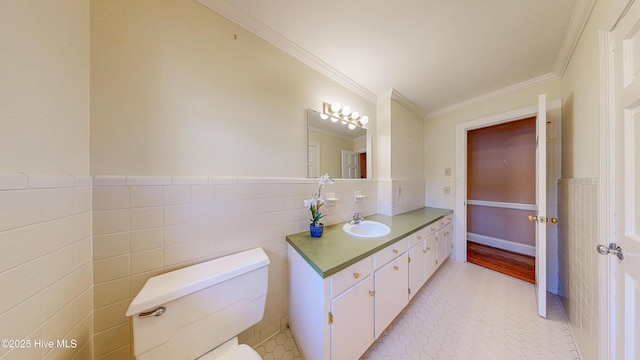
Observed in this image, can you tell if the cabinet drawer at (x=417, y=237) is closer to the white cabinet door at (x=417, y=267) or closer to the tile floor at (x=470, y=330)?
the white cabinet door at (x=417, y=267)

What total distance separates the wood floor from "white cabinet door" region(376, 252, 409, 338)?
1.81m

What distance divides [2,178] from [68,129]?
1.05 feet

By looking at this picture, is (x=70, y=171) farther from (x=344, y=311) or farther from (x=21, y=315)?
(x=344, y=311)

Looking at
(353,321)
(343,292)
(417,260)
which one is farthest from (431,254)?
(343,292)

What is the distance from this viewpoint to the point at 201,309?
0.87m

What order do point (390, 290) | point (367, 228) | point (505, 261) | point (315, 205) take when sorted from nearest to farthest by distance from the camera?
point (390, 290) < point (315, 205) < point (367, 228) < point (505, 261)

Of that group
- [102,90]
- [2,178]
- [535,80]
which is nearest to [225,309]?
[2,178]

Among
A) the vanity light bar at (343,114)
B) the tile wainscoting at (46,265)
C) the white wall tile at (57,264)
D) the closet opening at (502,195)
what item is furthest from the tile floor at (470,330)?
the vanity light bar at (343,114)

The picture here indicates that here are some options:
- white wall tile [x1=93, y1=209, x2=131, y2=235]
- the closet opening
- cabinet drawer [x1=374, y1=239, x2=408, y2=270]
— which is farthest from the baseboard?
white wall tile [x1=93, y1=209, x2=131, y2=235]

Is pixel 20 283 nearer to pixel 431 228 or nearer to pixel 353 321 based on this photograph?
pixel 353 321

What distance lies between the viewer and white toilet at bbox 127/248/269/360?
2.46 feet

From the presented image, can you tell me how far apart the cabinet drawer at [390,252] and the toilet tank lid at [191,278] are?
771 mm

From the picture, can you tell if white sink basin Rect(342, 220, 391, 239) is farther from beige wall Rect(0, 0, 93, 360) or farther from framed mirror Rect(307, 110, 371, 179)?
beige wall Rect(0, 0, 93, 360)

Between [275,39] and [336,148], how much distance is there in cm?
104
